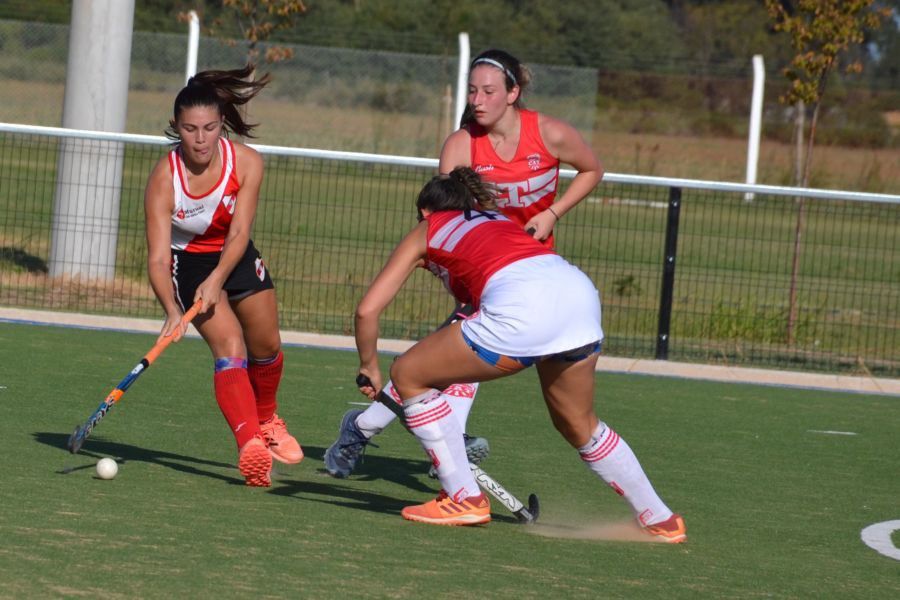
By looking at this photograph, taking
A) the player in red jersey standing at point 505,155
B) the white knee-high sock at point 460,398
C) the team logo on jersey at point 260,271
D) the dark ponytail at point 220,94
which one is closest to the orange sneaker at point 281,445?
the player in red jersey standing at point 505,155

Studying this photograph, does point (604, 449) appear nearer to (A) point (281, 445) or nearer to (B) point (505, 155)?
(B) point (505, 155)

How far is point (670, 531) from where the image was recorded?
5840 mm

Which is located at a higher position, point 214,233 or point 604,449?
point 214,233

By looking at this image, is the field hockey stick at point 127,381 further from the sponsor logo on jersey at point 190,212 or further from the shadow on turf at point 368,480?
the shadow on turf at point 368,480

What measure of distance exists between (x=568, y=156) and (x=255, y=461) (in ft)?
6.47

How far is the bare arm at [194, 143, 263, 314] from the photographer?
21.4ft

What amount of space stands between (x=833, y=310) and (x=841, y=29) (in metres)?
2.95

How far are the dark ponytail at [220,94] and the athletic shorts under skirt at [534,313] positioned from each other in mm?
1622

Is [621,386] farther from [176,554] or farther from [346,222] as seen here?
[176,554]

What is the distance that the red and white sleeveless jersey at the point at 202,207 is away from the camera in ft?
21.4

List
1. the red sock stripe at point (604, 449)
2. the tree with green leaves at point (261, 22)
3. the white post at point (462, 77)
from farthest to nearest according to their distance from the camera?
the tree with green leaves at point (261, 22), the white post at point (462, 77), the red sock stripe at point (604, 449)

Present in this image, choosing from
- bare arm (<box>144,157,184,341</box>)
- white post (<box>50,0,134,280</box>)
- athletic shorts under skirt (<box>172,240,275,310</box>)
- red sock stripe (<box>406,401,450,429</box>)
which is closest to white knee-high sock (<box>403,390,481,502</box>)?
red sock stripe (<box>406,401,450,429</box>)

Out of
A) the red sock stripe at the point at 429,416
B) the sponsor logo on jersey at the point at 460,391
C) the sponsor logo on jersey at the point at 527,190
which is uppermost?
the sponsor logo on jersey at the point at 527,190

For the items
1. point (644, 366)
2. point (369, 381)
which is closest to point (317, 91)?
point (644, 366)
